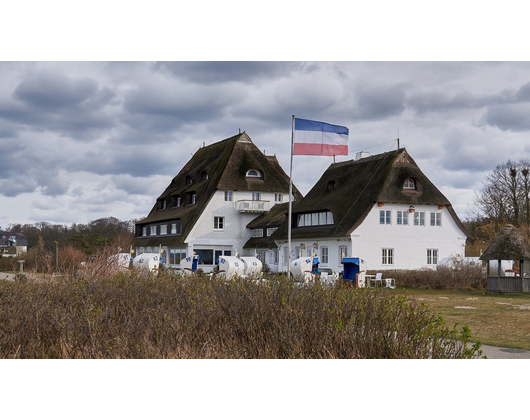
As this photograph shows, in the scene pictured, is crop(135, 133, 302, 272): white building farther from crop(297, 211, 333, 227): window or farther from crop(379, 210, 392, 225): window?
crop(379, 210, 392, 225): window

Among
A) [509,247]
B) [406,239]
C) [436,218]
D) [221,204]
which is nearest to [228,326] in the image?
[509,247]

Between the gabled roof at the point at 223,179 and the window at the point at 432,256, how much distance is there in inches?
726

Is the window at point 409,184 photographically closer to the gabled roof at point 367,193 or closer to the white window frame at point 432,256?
the gabled roof at point 367,193

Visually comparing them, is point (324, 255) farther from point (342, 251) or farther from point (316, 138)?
point (316, 138)

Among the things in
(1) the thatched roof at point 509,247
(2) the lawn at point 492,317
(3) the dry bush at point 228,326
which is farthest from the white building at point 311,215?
(3) the dry bush at point 228,326

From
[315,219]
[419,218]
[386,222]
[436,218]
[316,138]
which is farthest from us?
[315,219]

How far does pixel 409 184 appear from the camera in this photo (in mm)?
40781

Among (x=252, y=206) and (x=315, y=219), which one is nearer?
(x=315, y=219)

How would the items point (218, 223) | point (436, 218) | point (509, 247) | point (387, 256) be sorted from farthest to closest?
point (218, 223), point (436, 218), point (387, 256), point (509, 247)

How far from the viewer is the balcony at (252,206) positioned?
177 ft

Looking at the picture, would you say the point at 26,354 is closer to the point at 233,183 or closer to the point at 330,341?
the point at 330,341

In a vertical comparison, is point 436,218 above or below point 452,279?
above

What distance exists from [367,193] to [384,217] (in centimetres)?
205

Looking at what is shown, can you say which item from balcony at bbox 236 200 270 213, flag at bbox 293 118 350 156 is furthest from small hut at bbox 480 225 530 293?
balcony at bbox 236 200 270 213
